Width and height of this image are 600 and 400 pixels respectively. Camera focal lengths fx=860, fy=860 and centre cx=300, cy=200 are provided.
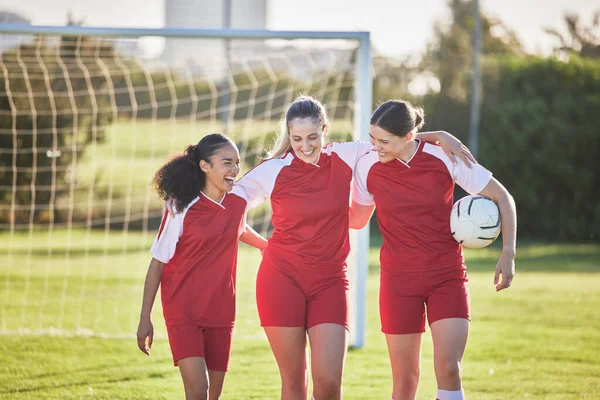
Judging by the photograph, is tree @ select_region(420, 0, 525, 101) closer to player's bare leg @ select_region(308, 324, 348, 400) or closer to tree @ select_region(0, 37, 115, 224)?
tree @ select_region(0, 37, 115, 224)

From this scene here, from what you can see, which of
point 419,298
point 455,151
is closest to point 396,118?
point 455,151

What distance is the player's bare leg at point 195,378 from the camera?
413 centimetres

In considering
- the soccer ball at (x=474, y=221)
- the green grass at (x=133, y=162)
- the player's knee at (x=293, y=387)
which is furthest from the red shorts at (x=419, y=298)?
the green grass at (x=133, y=162)

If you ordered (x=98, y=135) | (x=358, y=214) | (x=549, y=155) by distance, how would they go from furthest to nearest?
(x=549, y=155), (x=98, y=135), (x=358, y=214)

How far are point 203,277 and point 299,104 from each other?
99 centimetres

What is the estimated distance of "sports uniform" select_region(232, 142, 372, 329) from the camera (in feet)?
13.9

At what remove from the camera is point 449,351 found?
4.09 m

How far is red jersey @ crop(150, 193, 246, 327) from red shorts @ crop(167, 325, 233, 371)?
38 mm

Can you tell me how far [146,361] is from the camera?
719 centimetres

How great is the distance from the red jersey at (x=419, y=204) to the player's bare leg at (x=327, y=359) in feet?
1.40

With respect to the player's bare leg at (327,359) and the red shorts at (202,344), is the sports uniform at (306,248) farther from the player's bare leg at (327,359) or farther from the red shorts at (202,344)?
the red shorts at (202,344)

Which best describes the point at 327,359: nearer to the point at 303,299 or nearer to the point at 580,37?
the point at 303,299

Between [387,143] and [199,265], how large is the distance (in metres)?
1.12

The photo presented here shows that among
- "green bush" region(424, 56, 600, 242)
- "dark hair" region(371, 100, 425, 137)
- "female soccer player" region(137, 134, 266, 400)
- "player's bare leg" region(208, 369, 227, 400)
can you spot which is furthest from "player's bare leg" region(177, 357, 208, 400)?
"green bush" region(424, 56, 600, 242)
